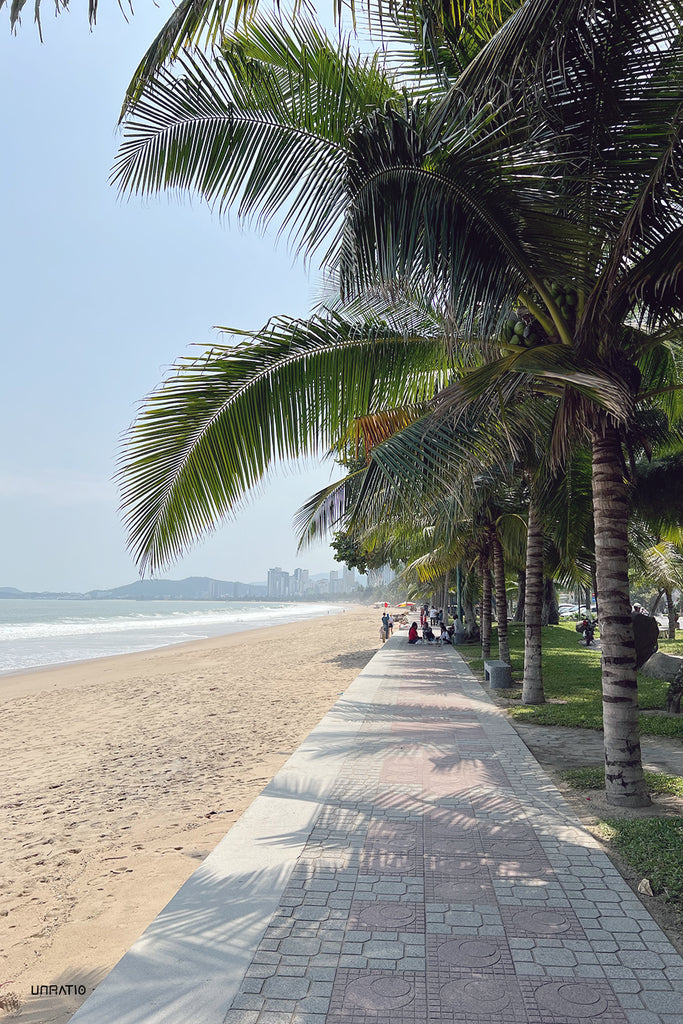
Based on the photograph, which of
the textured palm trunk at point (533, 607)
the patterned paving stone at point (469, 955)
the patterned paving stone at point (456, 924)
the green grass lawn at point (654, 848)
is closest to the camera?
the patterned paving stone at point (456, 924)

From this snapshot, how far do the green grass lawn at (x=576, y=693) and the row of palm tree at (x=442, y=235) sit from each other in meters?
3.84

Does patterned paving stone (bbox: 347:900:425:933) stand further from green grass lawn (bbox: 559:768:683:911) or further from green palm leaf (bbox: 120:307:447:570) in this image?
green palm leaf (bbox: 120:307:447:570)

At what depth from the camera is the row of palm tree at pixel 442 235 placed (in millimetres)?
4430

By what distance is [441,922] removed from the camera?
11.7ft

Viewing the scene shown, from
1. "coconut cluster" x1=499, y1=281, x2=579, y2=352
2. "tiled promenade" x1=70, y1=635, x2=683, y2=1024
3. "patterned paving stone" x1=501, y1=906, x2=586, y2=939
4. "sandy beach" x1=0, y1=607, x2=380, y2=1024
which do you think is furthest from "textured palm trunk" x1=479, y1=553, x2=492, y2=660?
"patterned paving stone" x1=501, y1=906, x2=586, y2=939

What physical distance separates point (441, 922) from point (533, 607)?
7.55 metres

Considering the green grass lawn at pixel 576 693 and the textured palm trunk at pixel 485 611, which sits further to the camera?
the textured palm trunk at pixel 485 611

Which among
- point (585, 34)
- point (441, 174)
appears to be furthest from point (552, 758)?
point (585, 34)

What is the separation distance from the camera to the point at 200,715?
1282 cm

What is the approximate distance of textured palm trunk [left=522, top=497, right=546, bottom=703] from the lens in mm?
10695

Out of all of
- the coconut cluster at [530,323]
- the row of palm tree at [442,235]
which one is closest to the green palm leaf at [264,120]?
the row of palm tree at [442,235]

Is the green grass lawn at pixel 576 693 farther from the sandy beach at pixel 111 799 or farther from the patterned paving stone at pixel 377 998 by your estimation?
the patterned paving stone at pixel 377 998

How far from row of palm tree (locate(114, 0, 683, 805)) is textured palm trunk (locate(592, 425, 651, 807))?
0.06 ft

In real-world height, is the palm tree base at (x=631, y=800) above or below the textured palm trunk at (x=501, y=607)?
below
